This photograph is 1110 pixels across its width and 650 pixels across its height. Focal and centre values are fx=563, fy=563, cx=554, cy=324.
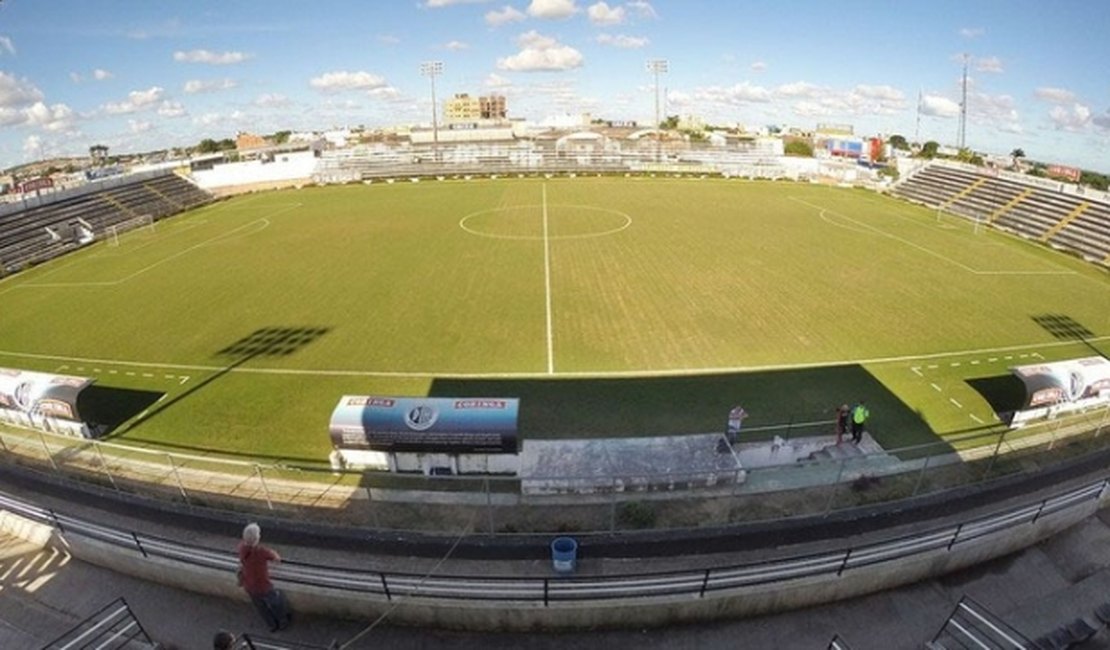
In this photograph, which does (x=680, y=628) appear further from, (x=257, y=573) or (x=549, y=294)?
(x=549, y=294)

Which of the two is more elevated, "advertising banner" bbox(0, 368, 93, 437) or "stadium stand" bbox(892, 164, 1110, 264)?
"stadium stand" bbox(892, 164, 1110, 264)

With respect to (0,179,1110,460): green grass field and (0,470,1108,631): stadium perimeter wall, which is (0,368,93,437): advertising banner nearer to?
(0,179,1110,460): green grass field

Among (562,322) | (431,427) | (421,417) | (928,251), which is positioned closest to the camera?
(431,427)

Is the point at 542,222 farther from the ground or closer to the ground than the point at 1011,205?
closer to the ground

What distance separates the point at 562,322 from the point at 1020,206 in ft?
156

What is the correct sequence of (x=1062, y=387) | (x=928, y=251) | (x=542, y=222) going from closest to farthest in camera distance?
(x=1062, y=387)
(x=928, y=251)
(x=542, y=222)

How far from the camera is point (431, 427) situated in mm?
14539

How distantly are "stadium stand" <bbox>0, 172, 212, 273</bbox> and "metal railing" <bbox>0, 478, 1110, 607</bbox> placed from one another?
44543mm

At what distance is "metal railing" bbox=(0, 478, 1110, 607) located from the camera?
9.40 meters

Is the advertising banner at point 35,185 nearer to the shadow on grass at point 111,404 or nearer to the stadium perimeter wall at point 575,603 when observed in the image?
the shadow on grass at point 111,404

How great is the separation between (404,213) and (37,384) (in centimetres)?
4064

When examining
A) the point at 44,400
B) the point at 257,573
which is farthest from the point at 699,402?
the point at 44,400

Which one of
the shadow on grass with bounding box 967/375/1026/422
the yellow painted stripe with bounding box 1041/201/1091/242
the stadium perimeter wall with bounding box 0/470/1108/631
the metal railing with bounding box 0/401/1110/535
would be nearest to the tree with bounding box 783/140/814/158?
the yellow painted stripe with bounding box 1041/201/1091/242

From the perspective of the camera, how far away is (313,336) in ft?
83.1
